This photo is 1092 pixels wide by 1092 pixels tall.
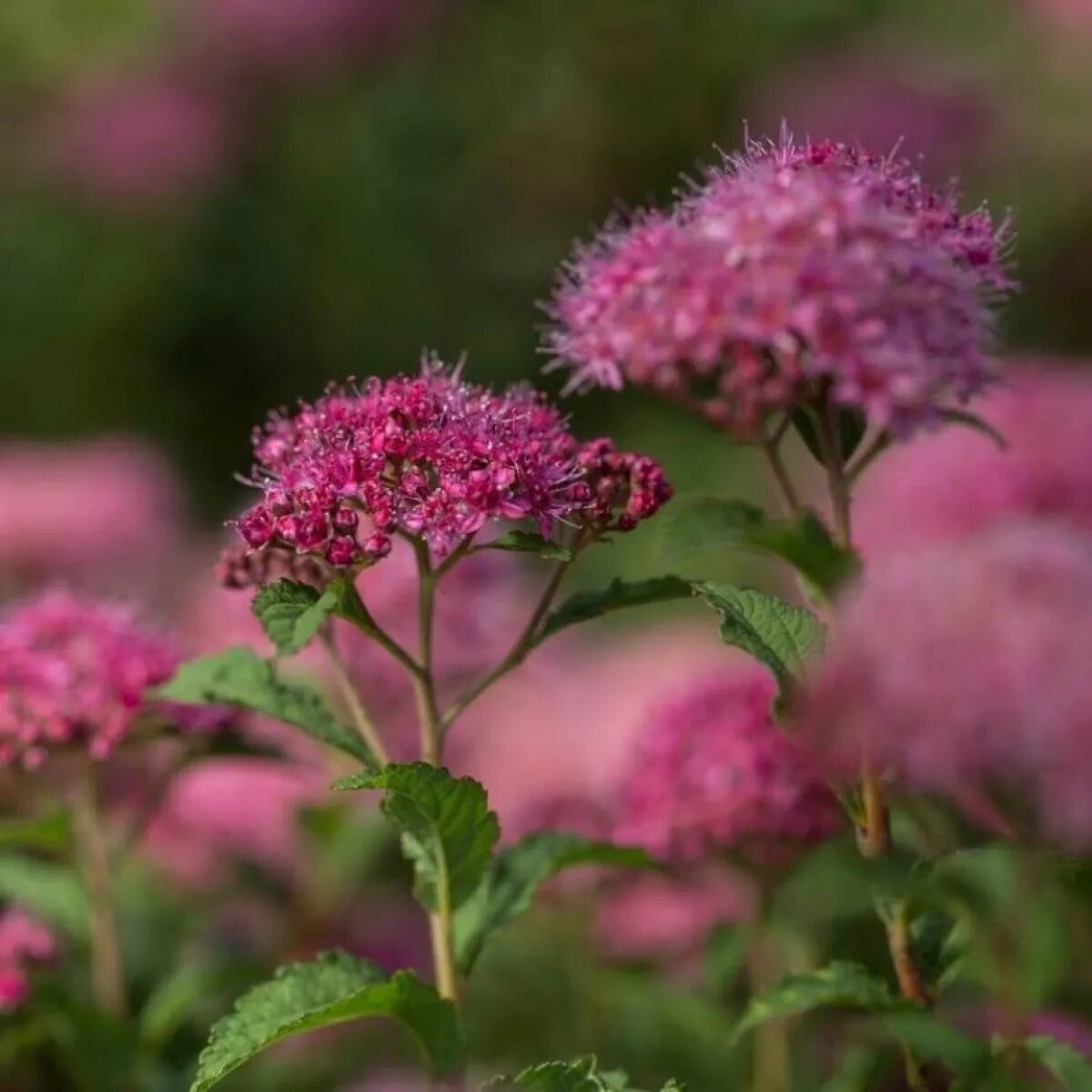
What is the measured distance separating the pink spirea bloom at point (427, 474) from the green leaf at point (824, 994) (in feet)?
1.06

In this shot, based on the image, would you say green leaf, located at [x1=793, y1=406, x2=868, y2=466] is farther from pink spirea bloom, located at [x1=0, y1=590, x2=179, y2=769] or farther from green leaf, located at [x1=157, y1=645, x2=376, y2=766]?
pink spirea bloom, located at [x1=0, y1=590, x2=179, y2=769]

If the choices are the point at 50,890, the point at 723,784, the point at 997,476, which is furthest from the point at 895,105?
the point at 50,890

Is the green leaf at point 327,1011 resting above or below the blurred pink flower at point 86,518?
below

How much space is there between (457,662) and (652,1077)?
59cm

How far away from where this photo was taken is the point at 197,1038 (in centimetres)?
183

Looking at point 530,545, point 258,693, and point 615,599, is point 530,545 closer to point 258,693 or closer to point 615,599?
point 615,599

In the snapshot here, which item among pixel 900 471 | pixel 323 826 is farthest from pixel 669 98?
pixel 323 826

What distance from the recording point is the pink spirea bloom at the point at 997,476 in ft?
7.36

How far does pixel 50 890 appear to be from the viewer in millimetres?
1744

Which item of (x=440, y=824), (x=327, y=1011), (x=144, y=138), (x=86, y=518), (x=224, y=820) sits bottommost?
(x=327, y=1011)

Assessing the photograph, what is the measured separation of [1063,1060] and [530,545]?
46cm

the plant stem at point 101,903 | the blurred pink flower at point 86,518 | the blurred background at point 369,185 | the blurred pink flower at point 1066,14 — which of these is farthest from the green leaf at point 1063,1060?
the blurred pink flower at point 1066,14

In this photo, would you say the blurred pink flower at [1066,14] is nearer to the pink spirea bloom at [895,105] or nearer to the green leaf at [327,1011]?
the pink spirea bloom at [895,105]

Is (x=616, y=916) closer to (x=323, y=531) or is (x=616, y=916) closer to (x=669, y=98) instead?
(x=323, y=531)
